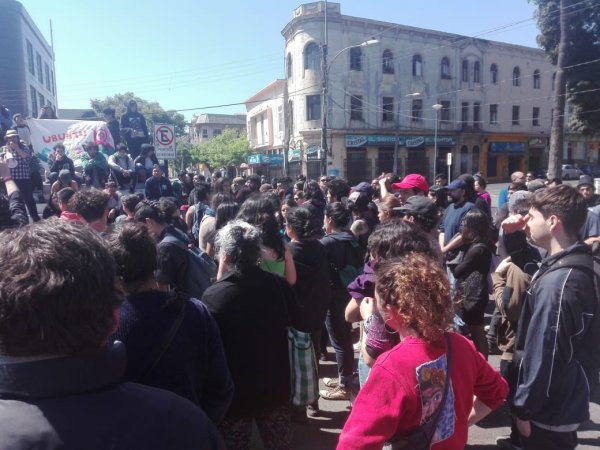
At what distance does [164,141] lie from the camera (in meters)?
11.1

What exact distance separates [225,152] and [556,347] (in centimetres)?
4470

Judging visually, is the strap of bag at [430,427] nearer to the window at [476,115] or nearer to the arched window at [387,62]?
the arched window at [387,62]

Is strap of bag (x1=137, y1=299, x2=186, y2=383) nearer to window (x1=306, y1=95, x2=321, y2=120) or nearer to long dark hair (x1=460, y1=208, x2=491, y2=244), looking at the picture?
long dark hair (x1=460, y1=208, x2=491, y2=244)

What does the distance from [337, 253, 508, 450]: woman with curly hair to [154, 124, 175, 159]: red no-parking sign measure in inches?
395

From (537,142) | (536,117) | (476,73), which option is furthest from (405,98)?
(537,142)

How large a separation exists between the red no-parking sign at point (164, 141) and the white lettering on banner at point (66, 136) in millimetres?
3299

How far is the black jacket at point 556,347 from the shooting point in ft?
7.06

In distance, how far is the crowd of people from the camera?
1.03 meters

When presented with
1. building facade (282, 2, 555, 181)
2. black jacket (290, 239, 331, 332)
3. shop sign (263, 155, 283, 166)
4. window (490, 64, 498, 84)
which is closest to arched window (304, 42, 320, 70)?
building facade (282, 2, 555, 181)

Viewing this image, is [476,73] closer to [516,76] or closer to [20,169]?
[516,76]

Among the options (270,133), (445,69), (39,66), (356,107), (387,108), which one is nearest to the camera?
(39,66)

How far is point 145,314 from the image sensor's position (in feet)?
6.67

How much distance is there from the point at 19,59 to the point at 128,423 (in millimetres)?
32464

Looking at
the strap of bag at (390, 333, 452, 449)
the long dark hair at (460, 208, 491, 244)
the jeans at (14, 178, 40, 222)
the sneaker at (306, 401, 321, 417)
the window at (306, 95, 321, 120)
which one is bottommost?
the sneaker at (306, 401, 321, 417)
